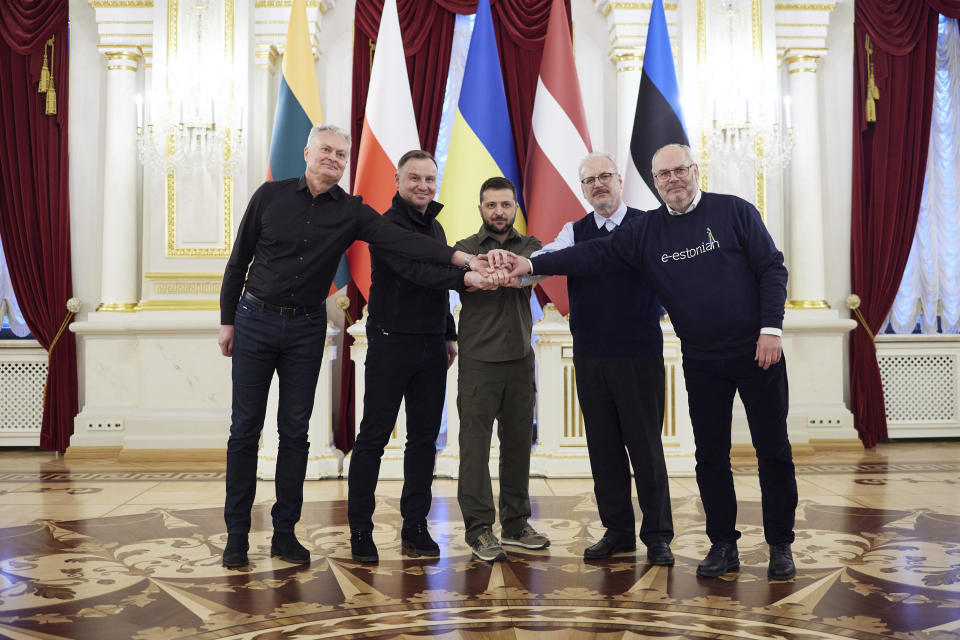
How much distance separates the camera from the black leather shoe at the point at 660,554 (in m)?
2.75

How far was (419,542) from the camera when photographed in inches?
115

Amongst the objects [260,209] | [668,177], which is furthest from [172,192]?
[668,177]

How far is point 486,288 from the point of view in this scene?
274 centimetres

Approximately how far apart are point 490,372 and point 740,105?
3.51 m

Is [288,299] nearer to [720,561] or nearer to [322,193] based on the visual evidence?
[322,193]

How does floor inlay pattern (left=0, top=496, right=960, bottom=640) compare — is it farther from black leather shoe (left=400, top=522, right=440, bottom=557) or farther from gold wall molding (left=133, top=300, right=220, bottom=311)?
gold wall molding (left=133, top=300, right=220, bottom=311)

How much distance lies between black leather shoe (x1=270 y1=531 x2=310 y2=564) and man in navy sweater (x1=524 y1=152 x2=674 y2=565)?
3.26 ft

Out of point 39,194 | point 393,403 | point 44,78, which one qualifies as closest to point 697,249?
point 393,403

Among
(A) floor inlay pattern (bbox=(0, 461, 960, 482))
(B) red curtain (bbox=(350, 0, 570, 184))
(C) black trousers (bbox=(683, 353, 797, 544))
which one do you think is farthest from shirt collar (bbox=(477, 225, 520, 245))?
(B) red curtain (bbox=(350, 0, 570, 184))

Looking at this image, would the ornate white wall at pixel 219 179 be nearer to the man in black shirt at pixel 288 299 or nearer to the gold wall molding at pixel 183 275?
the gold wall molding at pixel 183 275

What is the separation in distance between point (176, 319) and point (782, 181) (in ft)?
14.2

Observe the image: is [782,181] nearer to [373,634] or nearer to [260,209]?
[260,209]

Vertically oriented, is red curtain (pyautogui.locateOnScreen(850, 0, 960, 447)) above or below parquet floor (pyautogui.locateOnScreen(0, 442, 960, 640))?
above

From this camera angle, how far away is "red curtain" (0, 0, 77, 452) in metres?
5.61
